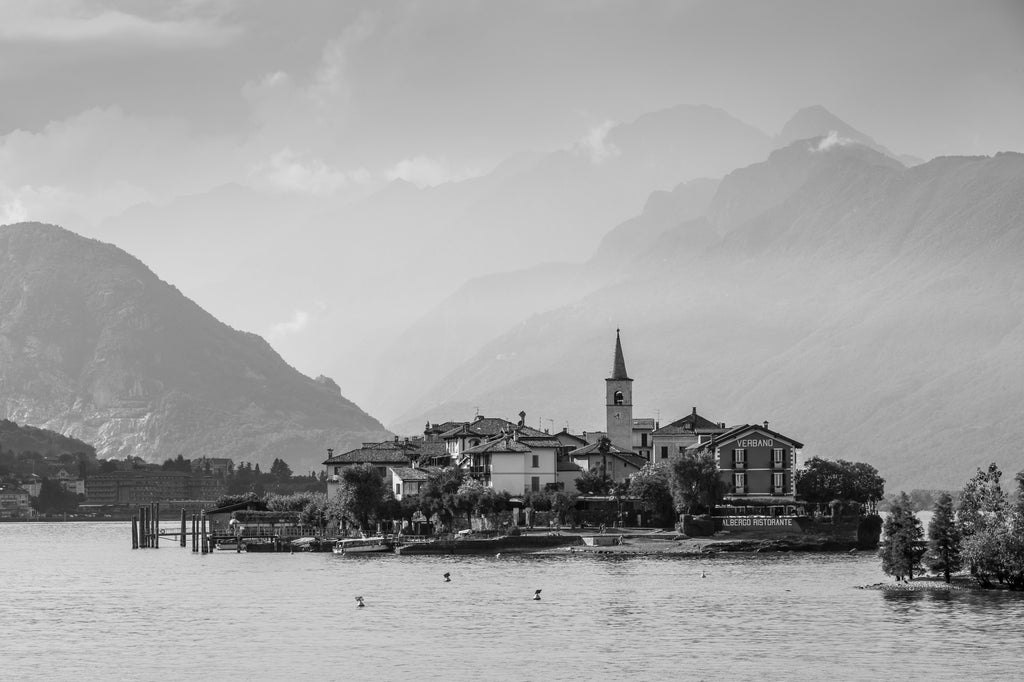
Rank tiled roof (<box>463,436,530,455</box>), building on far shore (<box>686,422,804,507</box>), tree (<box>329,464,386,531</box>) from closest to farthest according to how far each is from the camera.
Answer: building on far shore (<box>686,422,804,507</box>) < tree (<box>329,464,386,531</box>) < tiled roof (<box>463,436,530,455</box>)

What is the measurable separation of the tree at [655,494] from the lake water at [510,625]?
94.5 feet

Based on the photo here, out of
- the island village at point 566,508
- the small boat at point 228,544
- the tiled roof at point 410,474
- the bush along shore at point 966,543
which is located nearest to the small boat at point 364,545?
the island village at point 566,508

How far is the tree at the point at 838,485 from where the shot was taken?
18225cm

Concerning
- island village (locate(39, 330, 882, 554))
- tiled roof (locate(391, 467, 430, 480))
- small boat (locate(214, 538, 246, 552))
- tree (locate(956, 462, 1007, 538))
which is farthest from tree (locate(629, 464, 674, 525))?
tree (locate(956, 462, 1007, 538))

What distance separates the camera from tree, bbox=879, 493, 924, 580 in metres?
121

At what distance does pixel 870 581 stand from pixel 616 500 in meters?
55.6

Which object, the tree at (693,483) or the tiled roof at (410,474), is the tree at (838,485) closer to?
the tree at (693,483)

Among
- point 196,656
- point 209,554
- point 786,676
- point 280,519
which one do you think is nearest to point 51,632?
point 196,656

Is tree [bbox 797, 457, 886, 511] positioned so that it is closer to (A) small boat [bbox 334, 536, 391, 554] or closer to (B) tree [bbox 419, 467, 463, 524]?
(B) tree [bbox 419, 467, 463, 524]

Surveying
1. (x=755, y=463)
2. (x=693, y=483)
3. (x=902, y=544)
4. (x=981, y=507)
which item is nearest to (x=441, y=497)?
(x=693, y=483)

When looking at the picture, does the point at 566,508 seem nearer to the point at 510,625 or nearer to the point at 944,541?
the point at 944,541

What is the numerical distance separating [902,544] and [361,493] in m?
75.4

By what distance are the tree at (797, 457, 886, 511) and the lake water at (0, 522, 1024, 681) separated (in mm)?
33951

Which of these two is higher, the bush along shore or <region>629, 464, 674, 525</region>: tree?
<region>629, 464, 674, 525</region>: tree
